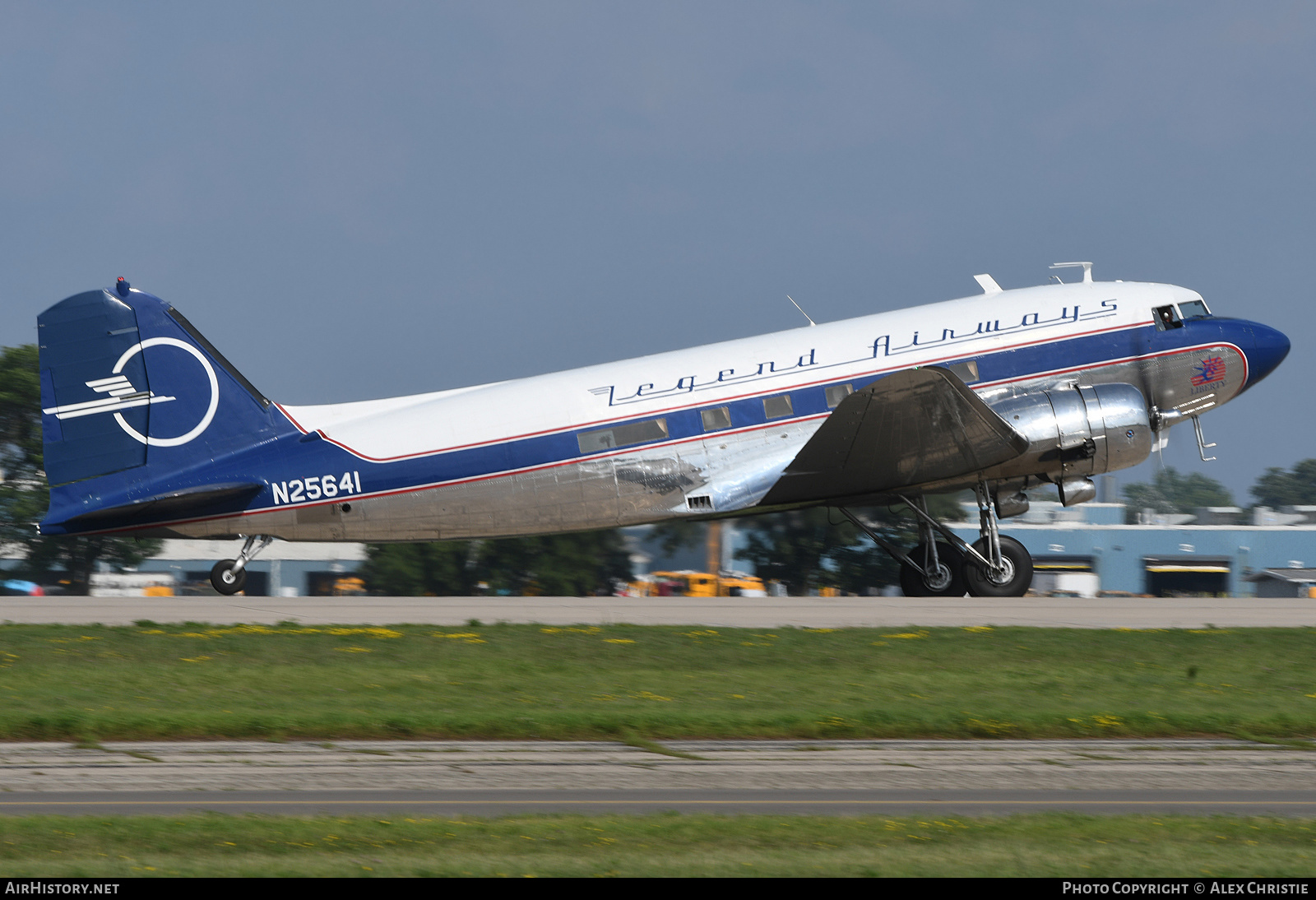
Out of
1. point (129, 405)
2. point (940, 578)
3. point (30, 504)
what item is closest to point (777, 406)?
point (940, 578)

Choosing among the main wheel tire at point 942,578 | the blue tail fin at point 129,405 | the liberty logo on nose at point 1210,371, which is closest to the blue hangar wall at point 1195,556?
the liberty logo on nose at point 1210,371

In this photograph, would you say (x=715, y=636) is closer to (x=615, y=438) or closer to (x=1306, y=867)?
(x=615, y=438)

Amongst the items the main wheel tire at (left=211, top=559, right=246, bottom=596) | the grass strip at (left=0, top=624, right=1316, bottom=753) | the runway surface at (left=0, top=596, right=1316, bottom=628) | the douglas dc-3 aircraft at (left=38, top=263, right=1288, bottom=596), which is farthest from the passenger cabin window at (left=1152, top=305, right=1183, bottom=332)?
the main wheel tire at (left=211, top=559, right=246, bottom=596)

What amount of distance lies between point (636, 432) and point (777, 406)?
2650 mm

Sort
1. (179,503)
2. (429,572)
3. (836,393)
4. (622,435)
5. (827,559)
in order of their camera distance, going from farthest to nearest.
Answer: (827,559) → (429,572) → (836,393) → (622,435) → (179,503)

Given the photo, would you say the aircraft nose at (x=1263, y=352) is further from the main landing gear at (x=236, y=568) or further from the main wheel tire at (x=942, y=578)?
the main landing gear at (x=236, y=568)

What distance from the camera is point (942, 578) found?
78.3 ft

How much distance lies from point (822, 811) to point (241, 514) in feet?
51.1

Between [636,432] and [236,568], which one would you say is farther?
[236,568]

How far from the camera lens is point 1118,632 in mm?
18484

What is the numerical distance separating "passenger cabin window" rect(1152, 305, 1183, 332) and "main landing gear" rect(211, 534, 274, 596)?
1705 cm

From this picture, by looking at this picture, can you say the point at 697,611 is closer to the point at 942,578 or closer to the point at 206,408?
the point at 942,578

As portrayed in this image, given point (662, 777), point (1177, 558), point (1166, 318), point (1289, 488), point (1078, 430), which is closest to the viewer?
point (662, 777)

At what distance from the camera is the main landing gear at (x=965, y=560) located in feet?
76.1
